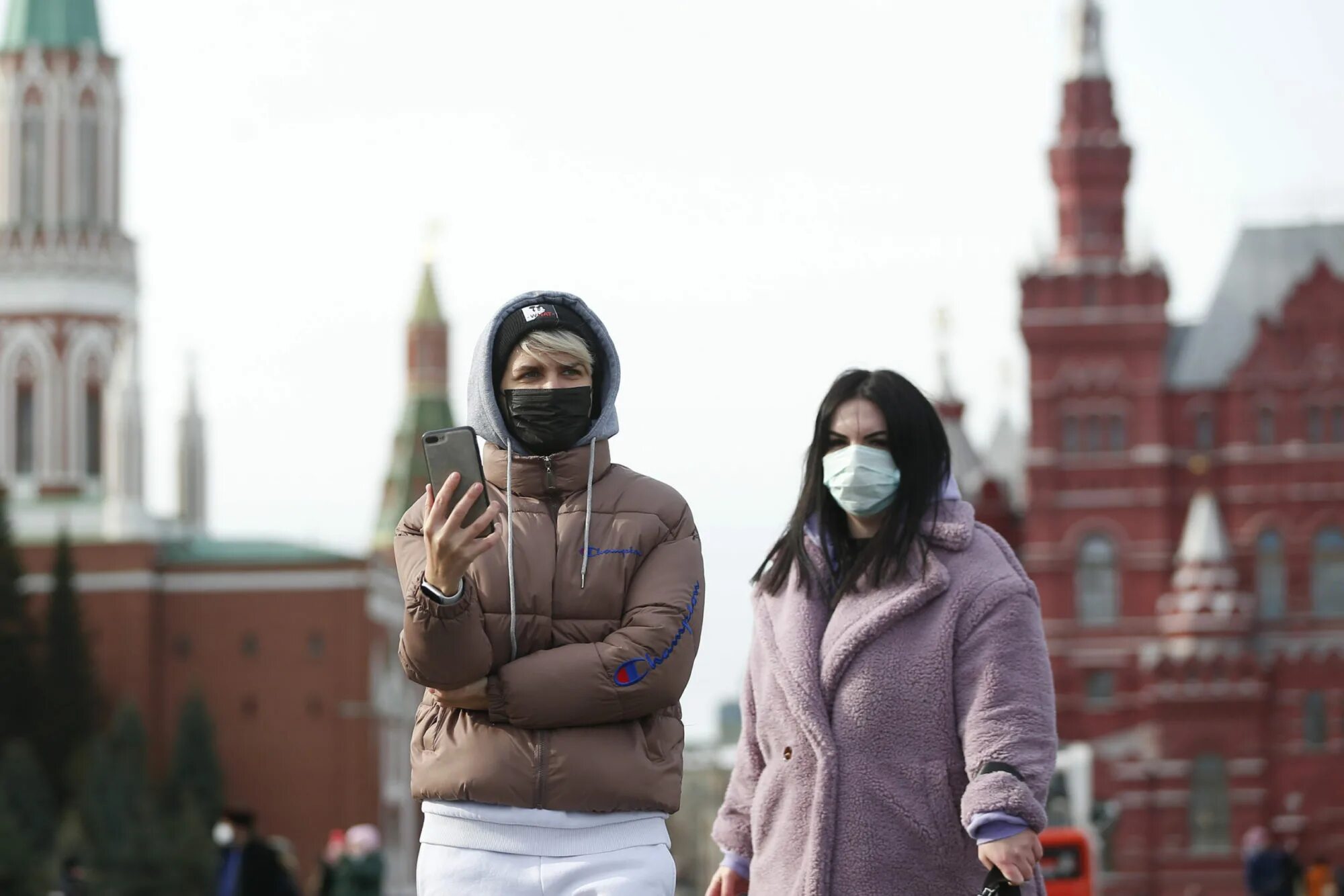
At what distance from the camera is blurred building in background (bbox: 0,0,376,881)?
64.1 meters

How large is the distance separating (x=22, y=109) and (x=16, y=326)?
5.42 m

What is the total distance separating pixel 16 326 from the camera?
70.6 meters

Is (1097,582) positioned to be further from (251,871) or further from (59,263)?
(251,871)

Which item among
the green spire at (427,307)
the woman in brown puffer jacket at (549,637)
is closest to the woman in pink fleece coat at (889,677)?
the woman in brown puffer jacket at (549,637)

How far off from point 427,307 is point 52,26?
13741 millimetres

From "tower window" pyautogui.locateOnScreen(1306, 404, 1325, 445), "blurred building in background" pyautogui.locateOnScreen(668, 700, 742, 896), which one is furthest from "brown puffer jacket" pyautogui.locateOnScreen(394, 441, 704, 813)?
"blurred building in background" pyautogui.locateOnScreen(668, 700, 742, 896)

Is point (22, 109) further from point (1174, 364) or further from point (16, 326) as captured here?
point (1174, 364)

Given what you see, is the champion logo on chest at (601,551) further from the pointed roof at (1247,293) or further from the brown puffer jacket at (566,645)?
the pointed roof at (1247,293)

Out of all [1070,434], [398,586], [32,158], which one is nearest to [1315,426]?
[1070,434]

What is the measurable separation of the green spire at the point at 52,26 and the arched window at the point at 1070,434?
30.8 metres

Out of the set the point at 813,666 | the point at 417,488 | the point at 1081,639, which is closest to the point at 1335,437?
the point at 1081,639

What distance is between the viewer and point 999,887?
5.30 metres

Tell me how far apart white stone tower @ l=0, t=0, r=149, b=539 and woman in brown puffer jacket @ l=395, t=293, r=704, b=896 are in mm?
65861

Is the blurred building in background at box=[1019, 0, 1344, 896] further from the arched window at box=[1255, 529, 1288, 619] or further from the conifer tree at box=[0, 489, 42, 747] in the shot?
the conifer tree at box=[0, 489, 42, 747]
